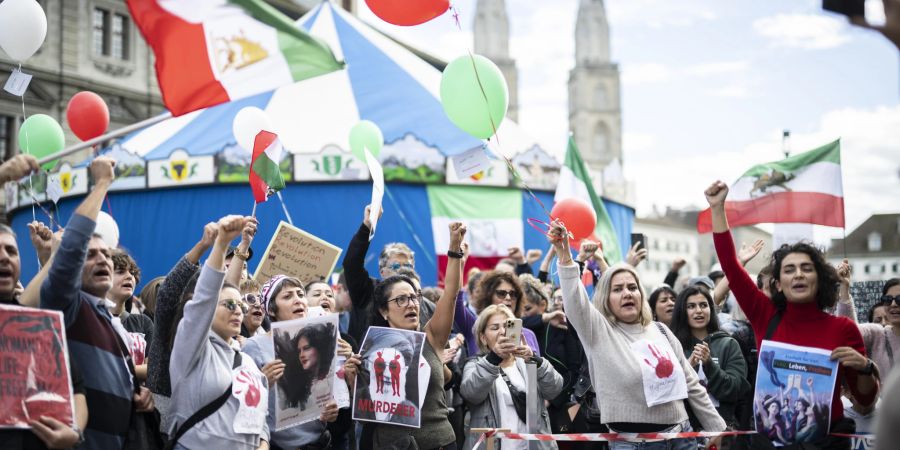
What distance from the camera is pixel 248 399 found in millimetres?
4312

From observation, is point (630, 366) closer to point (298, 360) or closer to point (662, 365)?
point (662, 365)

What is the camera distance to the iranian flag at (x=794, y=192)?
26.3ft

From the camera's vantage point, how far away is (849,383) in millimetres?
4488

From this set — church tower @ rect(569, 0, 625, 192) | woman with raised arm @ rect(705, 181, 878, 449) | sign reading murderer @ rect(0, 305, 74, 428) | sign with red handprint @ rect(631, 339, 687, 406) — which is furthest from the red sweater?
church tower @ rect(569, 0, 625, 192)

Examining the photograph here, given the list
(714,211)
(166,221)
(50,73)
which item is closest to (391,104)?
(166,221)

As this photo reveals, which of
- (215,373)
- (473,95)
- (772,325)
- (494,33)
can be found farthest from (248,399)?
(494,33)

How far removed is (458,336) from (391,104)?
1023cm

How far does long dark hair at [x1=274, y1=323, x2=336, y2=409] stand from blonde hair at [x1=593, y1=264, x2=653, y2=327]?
4.99 feet

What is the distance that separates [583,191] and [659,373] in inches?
291

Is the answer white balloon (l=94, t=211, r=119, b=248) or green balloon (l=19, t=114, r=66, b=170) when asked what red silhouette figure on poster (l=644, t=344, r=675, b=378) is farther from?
green balloon (l=19, t=114, r=66, b=170)

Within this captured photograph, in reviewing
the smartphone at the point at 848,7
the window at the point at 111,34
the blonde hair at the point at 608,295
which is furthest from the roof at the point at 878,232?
the smartphone at the point at 848,7

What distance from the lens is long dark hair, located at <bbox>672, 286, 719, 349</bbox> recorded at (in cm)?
605

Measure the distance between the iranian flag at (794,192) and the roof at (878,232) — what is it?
4774cm

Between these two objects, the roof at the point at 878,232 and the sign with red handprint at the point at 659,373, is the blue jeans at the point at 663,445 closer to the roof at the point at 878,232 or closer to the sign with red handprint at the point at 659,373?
the sign with red handprint at the point at 659,373
